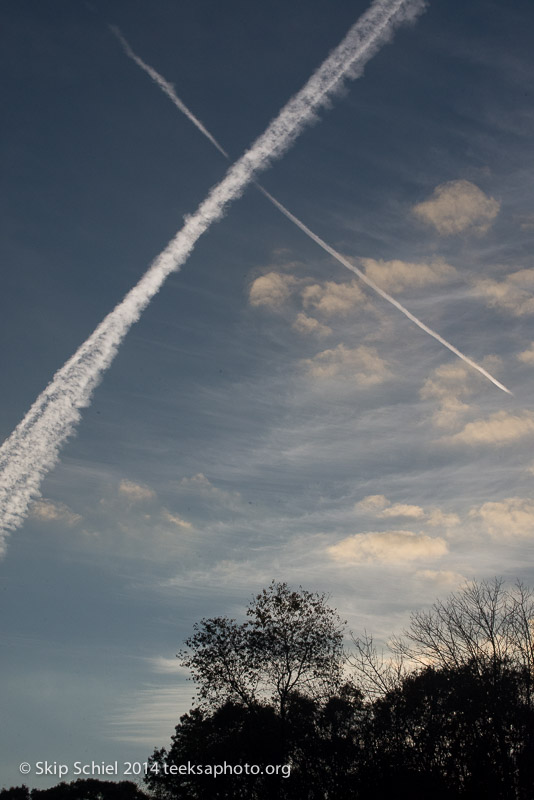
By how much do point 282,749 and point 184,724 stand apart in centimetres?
1893

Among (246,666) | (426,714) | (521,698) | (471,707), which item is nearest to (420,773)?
(426,714)

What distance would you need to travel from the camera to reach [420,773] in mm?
37969

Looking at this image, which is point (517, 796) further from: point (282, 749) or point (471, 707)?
point (282, 749)

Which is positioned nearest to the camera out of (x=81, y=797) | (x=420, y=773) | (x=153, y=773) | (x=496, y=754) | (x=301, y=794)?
(x=496, y=754)

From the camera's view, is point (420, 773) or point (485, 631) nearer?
point (485, 631)

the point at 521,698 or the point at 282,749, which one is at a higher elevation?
the point at 521,698

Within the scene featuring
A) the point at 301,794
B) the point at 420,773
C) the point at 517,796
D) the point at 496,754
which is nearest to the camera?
the point at 517,796

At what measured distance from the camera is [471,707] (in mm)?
36438

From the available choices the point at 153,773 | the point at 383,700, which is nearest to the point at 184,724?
the point at 153,773

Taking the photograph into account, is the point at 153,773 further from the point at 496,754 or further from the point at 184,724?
the point at 496,754

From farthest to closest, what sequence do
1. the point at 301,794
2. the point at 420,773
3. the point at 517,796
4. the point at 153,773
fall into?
1. the point at 153,773
2. the point at 301,794
3. the point at 420,773
4. the point at 517,796

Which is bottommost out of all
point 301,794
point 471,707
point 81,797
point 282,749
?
point 81,797

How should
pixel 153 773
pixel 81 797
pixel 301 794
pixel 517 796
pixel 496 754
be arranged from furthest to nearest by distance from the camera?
pixel 81 797 → pixel 153 773 → pixel 301 794 → pixel 496 754 → pixel 517 796

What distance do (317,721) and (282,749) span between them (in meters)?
3.33
